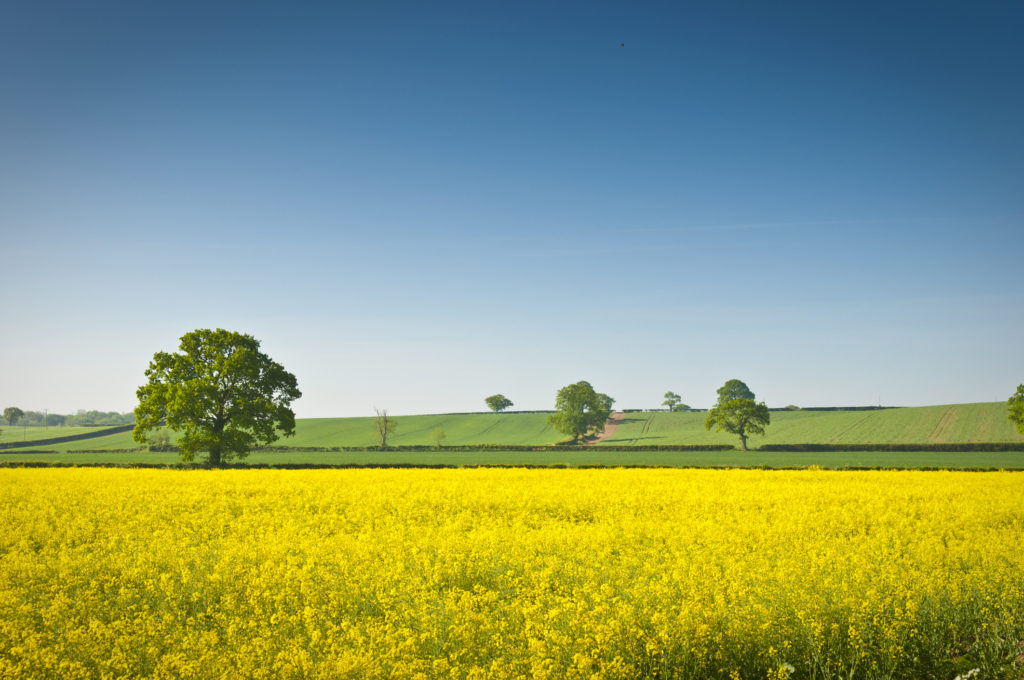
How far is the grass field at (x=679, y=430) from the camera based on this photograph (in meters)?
75.6

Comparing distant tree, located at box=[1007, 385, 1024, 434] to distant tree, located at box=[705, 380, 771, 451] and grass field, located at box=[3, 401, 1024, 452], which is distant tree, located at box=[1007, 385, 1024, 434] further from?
distant tree, located at box=[705, 380, 771, 451]

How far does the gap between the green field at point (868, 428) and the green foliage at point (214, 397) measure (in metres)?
45.9

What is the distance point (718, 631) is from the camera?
6152 millimetres

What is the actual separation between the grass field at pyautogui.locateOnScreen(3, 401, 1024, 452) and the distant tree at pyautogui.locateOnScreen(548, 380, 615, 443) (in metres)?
4.14

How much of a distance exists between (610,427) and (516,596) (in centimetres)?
10497

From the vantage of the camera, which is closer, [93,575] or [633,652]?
[633,652]

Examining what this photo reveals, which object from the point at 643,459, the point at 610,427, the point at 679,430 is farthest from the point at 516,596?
the point at 610,427

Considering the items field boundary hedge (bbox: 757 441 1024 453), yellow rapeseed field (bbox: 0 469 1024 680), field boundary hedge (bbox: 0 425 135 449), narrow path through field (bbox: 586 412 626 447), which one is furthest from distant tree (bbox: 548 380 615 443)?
field boundary hedge (bbox: 0 425 135 449)

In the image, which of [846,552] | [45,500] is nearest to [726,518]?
[846,552]

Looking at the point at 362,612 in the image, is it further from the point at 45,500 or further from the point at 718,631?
the point at 45,500

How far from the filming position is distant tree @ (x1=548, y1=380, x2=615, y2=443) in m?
86.4

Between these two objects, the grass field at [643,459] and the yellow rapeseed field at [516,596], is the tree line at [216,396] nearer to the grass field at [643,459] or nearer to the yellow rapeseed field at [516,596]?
the grass field at [643,459]

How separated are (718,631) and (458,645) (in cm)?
287

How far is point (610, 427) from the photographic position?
361 feet
